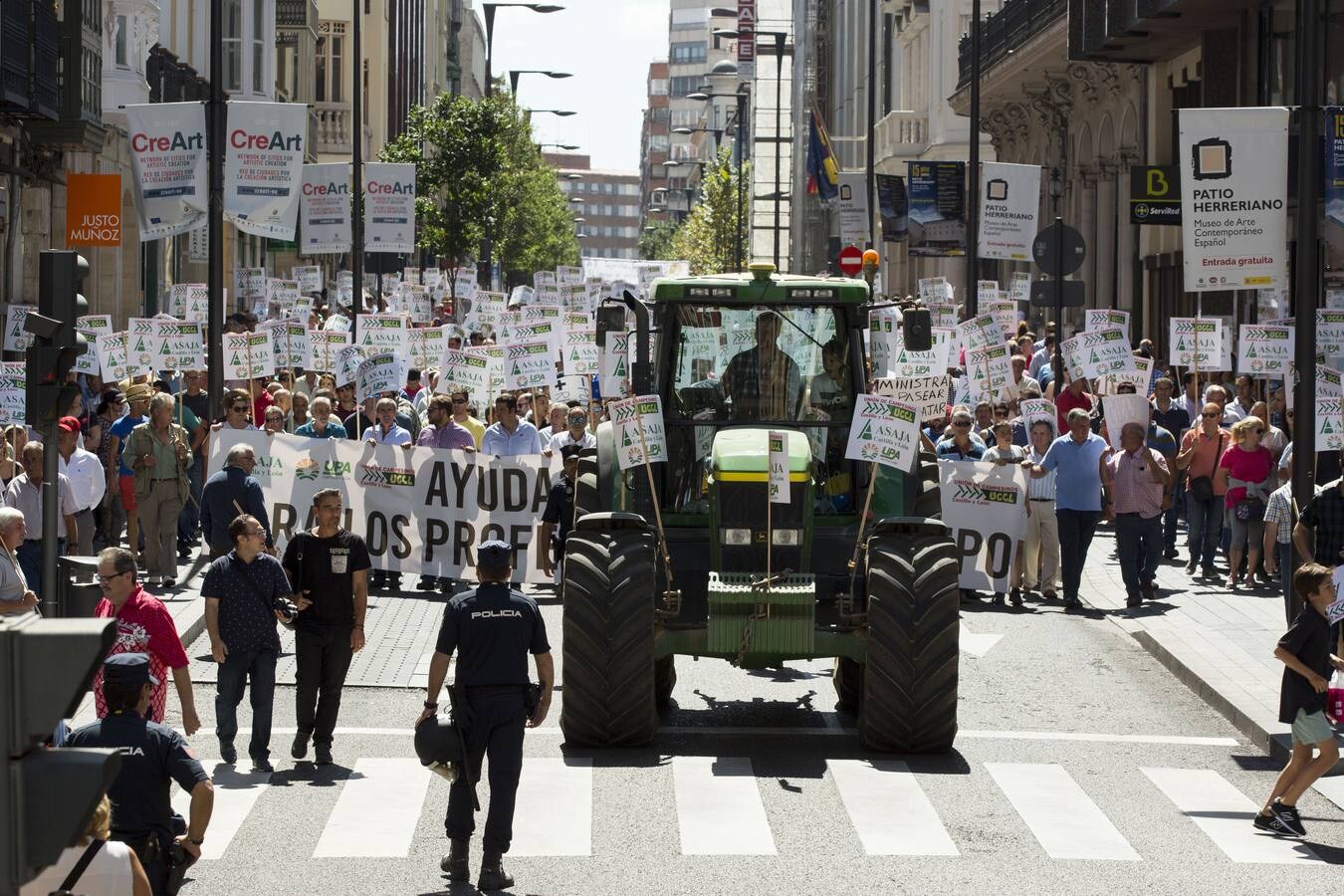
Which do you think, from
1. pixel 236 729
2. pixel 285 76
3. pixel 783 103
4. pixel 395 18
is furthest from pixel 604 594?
pixel 783 103

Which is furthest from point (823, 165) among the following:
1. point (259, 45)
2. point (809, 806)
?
point (809, 806)

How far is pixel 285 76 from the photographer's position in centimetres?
6881

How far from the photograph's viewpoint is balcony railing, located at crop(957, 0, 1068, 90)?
41359 millimetres

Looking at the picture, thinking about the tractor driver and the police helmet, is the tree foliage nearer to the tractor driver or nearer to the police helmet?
the tractor driver

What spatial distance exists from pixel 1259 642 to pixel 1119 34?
20383 mm

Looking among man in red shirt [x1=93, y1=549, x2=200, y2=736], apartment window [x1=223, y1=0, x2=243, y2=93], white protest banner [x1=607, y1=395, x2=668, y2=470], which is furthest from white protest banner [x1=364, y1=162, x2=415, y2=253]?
man in red shirt [x1=93, y1=549, x2=200, y2=736]

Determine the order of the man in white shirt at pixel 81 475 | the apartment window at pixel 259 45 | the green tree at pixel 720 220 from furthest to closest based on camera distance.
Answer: the green tree at pixel 720 220
the apartment window at pixel 259 45
the man in white shirt at pixel 81 475

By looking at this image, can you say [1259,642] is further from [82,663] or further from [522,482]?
[82,663]

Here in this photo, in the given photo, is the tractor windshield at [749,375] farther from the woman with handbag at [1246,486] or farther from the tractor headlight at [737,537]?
the woman with handbag at [1246,486]

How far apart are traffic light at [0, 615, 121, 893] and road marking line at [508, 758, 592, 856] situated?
614 centimetres

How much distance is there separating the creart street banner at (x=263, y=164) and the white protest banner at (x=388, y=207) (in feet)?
44.4

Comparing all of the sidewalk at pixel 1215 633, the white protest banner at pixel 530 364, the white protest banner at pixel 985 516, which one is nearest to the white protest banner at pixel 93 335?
the white protest banner at pixel 530 364

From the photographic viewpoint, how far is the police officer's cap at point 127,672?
856 centimetres

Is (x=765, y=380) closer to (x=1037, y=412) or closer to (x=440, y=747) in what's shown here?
(x=440, y=747)
